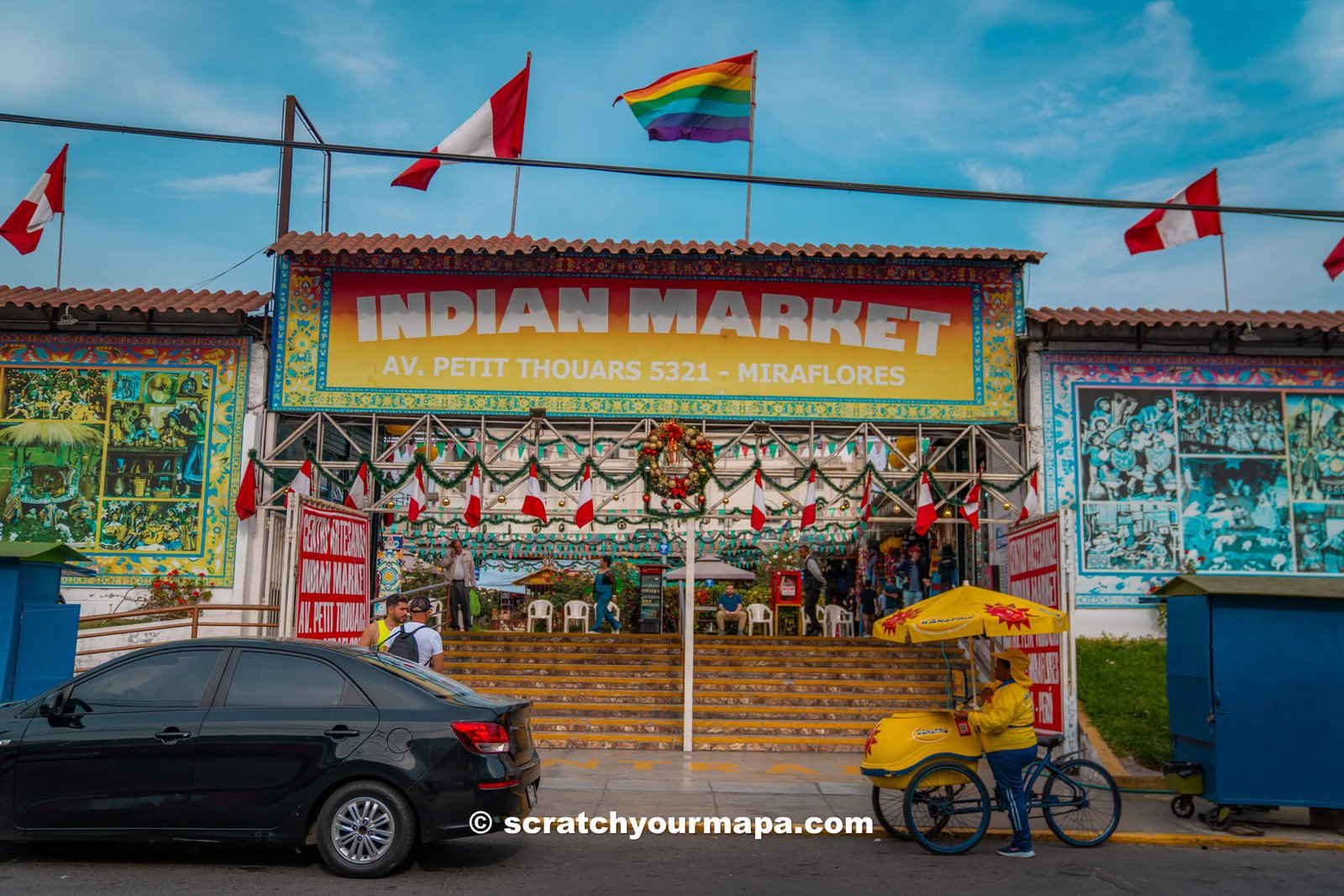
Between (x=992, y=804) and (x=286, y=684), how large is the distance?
571 cm

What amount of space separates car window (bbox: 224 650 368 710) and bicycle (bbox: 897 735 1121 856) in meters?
4.36

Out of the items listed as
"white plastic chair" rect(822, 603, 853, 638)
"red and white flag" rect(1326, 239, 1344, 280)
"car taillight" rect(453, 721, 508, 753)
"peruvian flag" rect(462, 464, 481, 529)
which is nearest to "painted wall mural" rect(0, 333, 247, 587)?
"peruvian flag" rect(462, 464, 481, 529)

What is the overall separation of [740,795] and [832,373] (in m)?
7.51

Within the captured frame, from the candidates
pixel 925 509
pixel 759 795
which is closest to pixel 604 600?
pixel 925 509

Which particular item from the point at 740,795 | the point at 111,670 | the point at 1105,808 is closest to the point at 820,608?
the point at 740,795

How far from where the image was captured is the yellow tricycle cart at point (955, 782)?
28.8 feet

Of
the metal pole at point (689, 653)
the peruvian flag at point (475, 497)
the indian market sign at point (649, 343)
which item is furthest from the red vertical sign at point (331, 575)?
the metal pole at point (689, 653)

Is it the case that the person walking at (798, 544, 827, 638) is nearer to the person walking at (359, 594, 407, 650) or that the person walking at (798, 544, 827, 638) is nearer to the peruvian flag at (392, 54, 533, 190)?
the peruvian flag at (392, 54, 533, 190)

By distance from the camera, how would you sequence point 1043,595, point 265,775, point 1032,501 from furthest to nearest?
point 1032,501
point 1043,595
point 265,775

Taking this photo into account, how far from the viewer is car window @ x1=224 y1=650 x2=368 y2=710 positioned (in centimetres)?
744

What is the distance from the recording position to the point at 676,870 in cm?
777

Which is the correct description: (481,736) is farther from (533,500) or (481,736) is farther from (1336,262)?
(1336,262)

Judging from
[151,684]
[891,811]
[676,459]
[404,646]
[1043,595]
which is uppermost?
[676,459]

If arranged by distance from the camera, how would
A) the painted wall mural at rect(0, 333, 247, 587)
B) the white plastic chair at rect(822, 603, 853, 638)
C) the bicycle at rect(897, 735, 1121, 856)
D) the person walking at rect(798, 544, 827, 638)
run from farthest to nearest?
the person walking at rect(798, 544, 827, 638)
the white plastic chair at rect(822, 603, 853, 638)
the painted wall mural at rect(0, 333, 247, 587)
the bicycle at rect(897, 735, 1121, 856)
